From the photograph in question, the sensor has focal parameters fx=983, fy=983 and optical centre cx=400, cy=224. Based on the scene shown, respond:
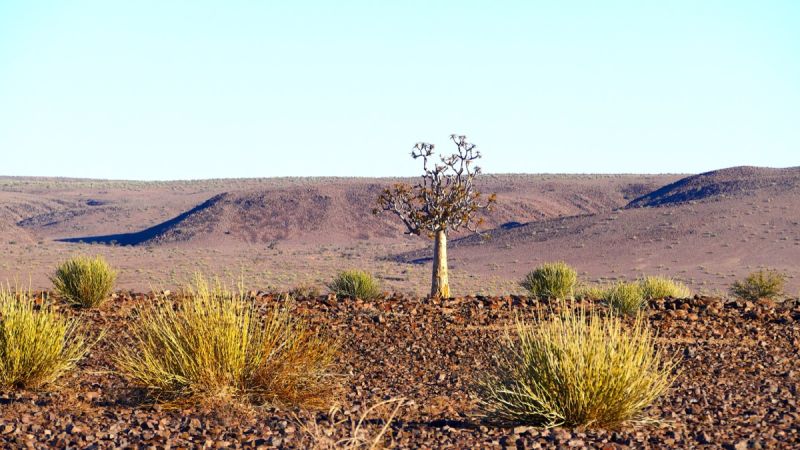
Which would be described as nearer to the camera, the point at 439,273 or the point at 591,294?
the point at 439,273

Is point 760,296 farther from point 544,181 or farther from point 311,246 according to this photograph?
point 544,181

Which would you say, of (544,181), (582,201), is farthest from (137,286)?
(544,181)

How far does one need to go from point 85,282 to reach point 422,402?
26.9 feet

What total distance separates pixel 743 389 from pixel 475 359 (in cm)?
287

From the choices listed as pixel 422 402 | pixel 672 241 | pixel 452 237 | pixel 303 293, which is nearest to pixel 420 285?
pixel 672 241

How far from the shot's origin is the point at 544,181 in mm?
96750

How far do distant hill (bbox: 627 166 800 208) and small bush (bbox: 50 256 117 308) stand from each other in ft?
177

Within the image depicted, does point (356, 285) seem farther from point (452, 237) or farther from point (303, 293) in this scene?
point (452, 237)

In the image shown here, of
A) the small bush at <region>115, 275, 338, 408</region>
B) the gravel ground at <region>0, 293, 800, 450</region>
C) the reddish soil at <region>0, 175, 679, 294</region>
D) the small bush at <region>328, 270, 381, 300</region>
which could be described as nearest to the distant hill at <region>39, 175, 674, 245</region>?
the reddish soil at <region>0, 175, 679, 294</region>

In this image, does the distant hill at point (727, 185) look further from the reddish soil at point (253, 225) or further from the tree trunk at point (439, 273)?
the tree trunk at point (439, 273)

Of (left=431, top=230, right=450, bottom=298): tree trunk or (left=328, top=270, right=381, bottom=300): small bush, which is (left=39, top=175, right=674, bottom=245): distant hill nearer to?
(left=328, top=270, right=381, bottom=300): small bush

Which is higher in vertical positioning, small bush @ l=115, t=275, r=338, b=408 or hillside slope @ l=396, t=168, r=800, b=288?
small bush @ l=115, t=275, r=338, b=408

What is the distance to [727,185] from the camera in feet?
224

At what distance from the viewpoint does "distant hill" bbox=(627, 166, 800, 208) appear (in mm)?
63900
